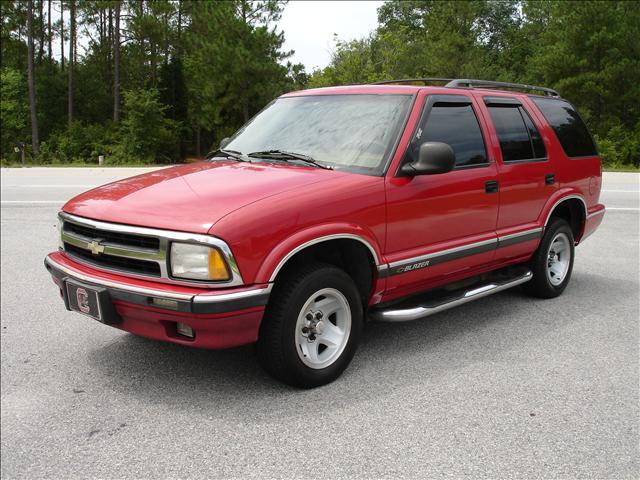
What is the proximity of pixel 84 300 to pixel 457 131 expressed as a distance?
2.92 meters

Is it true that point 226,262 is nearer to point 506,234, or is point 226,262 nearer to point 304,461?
point 304,461

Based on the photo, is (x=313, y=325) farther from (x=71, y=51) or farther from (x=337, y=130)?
(x=71, y=51)

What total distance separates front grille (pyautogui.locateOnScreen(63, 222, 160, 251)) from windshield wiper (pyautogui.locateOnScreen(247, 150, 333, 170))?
4.25 ft

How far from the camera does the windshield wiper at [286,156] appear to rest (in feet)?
13.9

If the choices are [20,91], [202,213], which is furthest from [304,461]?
[20,91]

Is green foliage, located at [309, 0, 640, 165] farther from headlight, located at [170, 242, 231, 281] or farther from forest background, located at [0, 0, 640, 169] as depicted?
headlight, located at [170, 242, 231, 281]

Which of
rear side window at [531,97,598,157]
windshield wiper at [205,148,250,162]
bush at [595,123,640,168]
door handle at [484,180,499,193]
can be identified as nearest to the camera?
windshield wiper at [205,148,250,162]

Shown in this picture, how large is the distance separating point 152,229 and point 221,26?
4275 cm

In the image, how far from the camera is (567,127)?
19.8 ft

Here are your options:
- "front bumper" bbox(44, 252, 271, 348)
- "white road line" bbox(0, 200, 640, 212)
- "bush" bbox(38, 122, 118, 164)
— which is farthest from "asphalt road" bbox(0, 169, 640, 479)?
"bush" bbox(38, 122, 118, 164)

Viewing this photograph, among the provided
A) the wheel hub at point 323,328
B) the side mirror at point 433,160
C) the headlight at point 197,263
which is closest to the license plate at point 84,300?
the headlight at point 197,263

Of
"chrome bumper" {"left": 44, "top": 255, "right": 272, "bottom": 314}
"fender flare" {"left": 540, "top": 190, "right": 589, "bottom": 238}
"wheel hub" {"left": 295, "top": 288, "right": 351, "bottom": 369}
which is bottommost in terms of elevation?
"wheel hub" {"left": 295, "top": 288, "right": 351, "bottom": 369}

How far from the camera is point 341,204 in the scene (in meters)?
3.84

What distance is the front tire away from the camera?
3.60m
